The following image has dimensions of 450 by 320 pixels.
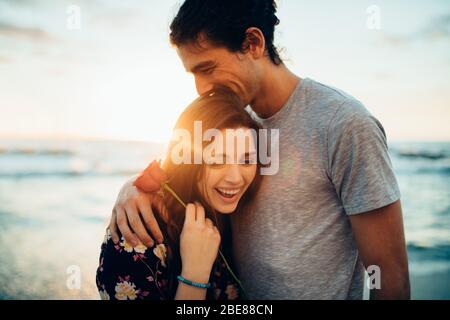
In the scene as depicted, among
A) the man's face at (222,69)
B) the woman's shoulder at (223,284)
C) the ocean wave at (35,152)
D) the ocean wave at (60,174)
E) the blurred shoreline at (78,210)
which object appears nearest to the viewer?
the woman's shoulder at (223,284)

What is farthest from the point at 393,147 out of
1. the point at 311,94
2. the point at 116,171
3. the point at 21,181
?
the point at 311,94

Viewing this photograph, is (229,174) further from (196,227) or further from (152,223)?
(152,223)

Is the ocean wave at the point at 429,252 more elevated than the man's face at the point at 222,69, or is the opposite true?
the man's face at the point at 222,69

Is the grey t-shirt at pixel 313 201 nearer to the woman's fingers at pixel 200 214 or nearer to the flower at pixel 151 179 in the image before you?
the woman's fingers at pixel 200 214

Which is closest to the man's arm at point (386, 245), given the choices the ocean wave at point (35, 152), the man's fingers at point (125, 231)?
the man's fingers at point (125, 231)

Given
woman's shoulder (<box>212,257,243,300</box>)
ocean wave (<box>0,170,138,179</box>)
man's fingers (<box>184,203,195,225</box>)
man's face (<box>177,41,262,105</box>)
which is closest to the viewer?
man's fingers (<box>184,203,195,225</box>)

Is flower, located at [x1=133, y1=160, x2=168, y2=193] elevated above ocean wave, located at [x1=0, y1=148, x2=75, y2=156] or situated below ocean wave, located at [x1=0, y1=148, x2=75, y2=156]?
below

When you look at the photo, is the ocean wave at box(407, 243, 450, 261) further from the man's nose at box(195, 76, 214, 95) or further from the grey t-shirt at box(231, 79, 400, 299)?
the man's nose at box(195, 76, 214, 95)

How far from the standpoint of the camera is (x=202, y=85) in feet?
7.43

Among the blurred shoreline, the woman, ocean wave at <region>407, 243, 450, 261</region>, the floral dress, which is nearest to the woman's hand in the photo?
the woman

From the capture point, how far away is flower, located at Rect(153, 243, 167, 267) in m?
1.85

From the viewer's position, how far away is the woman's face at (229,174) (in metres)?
2.02

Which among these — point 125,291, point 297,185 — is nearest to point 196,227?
point 125,291
